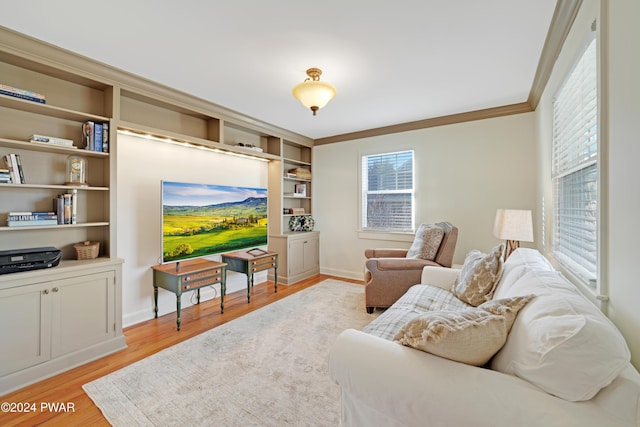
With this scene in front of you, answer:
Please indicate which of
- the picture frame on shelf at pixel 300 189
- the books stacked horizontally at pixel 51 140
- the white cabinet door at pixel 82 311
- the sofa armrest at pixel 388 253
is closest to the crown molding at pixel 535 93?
the picture frame on shelf at pixel 300 189

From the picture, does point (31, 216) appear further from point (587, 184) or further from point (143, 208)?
point (587, 184)

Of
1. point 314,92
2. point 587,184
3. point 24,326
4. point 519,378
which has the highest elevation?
point 314,92

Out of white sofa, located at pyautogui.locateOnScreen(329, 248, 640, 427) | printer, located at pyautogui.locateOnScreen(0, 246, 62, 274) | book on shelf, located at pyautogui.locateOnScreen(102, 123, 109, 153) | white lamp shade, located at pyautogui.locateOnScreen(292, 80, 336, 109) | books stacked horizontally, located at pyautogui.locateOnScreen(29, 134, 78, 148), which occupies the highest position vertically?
white lamp shade, located at pyautogui.locateOnScreen(292, 80, 336, 109)

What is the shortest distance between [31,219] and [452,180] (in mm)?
4468

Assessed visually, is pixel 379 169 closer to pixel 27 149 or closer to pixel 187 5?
pixel 187 5

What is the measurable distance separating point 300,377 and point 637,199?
206 cm

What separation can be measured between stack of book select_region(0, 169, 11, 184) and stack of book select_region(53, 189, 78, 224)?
32 cm

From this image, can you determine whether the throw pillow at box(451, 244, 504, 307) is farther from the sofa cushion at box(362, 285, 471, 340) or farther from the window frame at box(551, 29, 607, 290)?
the window frame at box(551, 29, 607, 290)

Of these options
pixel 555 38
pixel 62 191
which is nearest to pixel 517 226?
pixel 555 38

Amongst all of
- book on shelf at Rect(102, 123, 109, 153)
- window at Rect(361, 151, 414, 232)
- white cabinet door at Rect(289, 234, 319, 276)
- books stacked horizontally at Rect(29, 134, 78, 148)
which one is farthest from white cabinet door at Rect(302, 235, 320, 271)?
books stacked horizontally at Rect(29, 134, 78, 148)

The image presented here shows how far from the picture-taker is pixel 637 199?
1.00m

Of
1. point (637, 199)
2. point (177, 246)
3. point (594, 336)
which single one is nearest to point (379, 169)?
point (177, 246)

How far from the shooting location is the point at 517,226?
2.74 meters

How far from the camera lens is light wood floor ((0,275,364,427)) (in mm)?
1662
